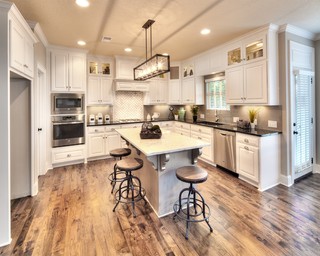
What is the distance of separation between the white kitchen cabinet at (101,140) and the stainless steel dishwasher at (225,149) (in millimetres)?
2588

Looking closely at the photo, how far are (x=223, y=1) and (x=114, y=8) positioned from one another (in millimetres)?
1472

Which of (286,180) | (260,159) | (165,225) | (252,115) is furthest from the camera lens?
(252,115)

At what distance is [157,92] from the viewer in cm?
604

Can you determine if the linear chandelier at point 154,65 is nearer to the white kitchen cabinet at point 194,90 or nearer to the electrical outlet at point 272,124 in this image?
the electrical outlet at point 272,124

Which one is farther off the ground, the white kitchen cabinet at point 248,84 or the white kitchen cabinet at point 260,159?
the white kitchen cabinet at point 248,84

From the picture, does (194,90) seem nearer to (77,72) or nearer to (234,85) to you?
(234,85)

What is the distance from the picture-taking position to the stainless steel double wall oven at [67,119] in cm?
443

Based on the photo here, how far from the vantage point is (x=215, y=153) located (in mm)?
4355

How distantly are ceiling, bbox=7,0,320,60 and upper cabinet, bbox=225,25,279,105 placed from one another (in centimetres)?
23

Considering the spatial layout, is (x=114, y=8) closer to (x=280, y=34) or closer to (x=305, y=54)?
(x=280, y=34)

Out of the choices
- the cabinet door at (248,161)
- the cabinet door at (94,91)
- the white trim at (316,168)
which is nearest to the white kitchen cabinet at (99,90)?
the cabinet door at (94,91)

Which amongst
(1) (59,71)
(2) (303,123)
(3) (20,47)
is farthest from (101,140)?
(2) (303,123)

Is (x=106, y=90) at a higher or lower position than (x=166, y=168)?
higher

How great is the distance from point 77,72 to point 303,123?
16.2 feet
